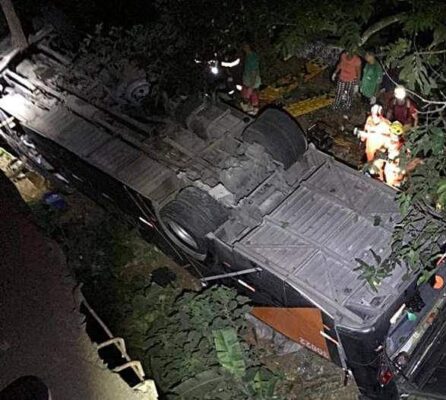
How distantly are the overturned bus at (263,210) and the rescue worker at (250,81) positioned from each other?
Result: 5.66ft

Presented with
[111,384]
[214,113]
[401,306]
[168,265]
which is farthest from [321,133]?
[111,384]

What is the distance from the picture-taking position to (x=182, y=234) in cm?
695

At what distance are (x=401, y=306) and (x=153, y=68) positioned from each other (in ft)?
→ 15.4

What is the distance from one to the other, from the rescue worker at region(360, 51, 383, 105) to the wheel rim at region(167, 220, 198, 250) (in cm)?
376

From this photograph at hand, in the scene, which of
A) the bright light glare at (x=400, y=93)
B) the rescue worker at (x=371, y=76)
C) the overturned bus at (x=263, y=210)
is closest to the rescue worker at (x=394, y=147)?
the bright light glare at (x=400, y=93)

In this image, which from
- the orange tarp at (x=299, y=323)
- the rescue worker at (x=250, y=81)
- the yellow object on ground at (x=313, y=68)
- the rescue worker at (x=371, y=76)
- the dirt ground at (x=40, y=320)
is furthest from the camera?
the yellow object on ground at (x=313, y=68)

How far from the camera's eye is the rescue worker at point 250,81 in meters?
9.21

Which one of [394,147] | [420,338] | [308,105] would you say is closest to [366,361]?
[420,338]

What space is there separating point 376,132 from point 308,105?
218 centimetres

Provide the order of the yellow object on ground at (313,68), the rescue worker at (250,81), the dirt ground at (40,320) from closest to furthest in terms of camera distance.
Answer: the dirt ground at (40,320)
the rescue worker at (250,81)
the yellow object on ground at (313,68)

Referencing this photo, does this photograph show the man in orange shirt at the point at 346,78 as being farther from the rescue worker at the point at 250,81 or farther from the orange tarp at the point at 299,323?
the orange tarp at the point at 299,323

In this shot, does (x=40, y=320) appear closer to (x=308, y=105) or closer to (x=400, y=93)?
(x=400, y=93)

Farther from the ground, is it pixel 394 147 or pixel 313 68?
pixel 313 68

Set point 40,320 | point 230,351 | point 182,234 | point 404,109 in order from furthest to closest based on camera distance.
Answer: point 404,109
point 182,234
point 230,351
point 40,320
